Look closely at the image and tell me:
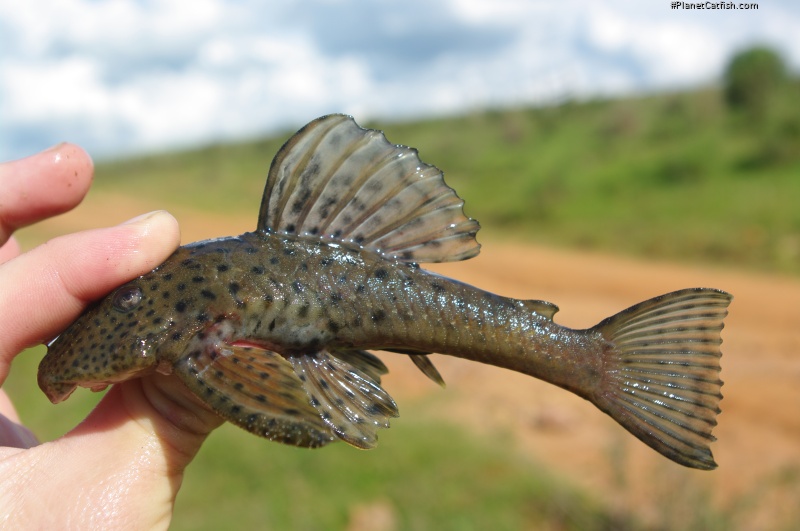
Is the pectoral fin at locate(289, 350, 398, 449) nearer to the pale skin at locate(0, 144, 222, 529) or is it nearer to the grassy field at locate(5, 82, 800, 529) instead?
the pale skin at locate(0, 144, 222, 529)

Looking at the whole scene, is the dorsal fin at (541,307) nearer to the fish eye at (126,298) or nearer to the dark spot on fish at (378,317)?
the dark spot on fish at (378,317)

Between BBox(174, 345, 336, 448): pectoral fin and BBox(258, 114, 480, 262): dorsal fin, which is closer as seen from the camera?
BBox(174, 345, 336, 448): pectoral fin

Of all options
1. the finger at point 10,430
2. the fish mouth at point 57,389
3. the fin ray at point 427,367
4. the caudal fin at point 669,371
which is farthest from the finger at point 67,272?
the caudal fin at point 669,371

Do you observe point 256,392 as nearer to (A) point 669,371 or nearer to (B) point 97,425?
(B) point 97,425

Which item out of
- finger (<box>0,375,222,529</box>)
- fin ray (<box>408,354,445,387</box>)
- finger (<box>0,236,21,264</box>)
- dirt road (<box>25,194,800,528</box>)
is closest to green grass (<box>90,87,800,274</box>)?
dirt road (<box>25,194,800,528</box>)

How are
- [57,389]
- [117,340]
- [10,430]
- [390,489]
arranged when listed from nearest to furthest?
[117,340]
[57,389]
[10,430]
[390,489]

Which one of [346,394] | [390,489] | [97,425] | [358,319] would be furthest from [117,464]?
[390,489]
